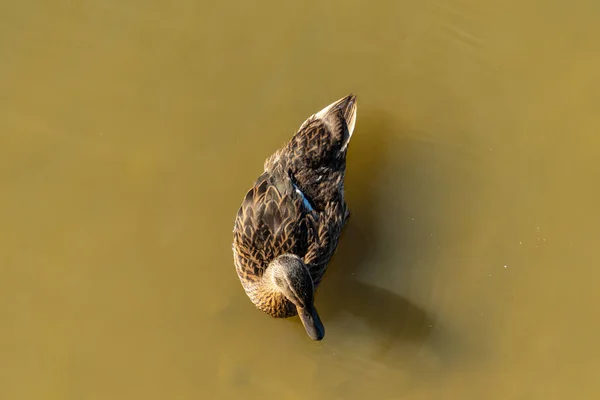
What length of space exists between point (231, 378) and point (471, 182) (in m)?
2.29

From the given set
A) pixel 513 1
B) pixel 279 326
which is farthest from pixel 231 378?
pixel 513 1

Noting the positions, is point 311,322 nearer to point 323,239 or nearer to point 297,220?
point 323,239

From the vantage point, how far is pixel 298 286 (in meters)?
4.65

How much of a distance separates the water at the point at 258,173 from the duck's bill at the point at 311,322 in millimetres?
465

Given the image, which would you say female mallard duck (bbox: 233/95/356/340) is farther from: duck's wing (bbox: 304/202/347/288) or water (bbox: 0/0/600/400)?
water (bbox: 0/0/600/400)

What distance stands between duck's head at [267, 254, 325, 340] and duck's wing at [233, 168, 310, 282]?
11cm

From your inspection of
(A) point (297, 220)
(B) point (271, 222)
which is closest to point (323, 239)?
(A) point (297, 220)

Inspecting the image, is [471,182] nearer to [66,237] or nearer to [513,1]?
[513,1]

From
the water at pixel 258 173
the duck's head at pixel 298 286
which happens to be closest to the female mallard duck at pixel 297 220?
the duck's head at pixel 298 286

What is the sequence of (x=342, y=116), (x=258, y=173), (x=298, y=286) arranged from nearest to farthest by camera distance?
(x=298, y=286)
(x=342, y=116)
(x=258, y=173)

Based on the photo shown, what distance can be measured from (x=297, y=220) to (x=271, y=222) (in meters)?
0.17

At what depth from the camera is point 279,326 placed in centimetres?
530

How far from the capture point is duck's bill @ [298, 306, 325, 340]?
4812 millimetres

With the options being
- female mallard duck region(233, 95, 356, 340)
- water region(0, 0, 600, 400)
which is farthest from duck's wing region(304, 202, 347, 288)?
water region(0, 0, 600, 400)
